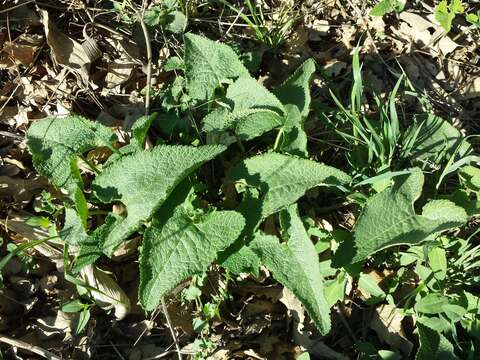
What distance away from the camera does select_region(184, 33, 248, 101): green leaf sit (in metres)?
2.16

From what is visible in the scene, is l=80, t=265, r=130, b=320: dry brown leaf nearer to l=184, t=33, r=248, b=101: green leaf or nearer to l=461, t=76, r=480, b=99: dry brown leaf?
l=184, t=33, r=248, b=101: green leaf

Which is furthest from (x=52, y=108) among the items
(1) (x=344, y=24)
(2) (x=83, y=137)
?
(1) (x=344, y=24)

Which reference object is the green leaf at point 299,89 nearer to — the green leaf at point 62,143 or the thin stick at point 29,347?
the green leaf at point 62,143

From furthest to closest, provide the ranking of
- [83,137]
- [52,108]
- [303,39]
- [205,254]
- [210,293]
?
[303,39] → [52,108] → [210,293] → [83,137] → [205,254]

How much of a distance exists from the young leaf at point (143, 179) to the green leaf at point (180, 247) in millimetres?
93

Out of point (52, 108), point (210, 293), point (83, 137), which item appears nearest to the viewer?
point (83, 137)

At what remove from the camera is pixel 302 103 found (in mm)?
2148

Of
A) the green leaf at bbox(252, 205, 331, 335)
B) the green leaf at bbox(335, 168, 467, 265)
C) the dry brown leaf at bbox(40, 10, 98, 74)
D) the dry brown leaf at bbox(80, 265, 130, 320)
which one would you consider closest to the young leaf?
the dry brown leaf at bbox(80, 265, 130, 320)

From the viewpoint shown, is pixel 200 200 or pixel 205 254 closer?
pixel 205 254

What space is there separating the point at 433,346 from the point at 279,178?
916 millimetres

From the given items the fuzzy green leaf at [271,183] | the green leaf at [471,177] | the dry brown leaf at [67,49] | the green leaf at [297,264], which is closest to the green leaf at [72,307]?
the fuzzy green leaf at [271,183]

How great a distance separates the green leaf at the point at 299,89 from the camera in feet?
7.02

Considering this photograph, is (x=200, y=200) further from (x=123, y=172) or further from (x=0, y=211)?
(x=0, y=211)

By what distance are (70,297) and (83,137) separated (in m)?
0.64
